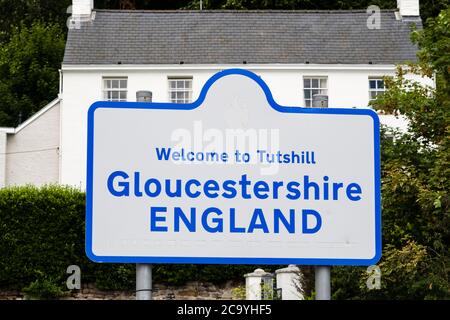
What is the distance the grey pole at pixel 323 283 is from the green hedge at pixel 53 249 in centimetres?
2839

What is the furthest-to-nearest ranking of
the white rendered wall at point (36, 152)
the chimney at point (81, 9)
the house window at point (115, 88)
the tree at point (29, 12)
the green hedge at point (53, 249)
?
the tree at point (29, 12) → the chimney at point (81, 9) → the house window at point (115, 88) → the white rendered wall at point (36, 152) → the green hedge at point (53, 249)

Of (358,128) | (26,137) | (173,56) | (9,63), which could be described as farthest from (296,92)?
(358,128)

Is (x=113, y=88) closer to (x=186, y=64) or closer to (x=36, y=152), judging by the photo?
(x=186, y=64)

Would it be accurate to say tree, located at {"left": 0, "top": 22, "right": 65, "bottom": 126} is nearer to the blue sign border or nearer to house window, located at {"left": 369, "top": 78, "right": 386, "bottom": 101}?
house window, located at {"left": 369, "top": 78, "right": 386, "bottom": 101}

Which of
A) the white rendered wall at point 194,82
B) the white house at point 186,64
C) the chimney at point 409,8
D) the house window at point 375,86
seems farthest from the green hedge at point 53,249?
the chimney at point 409,8

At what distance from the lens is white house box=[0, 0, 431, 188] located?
43219 mm

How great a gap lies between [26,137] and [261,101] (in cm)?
3679

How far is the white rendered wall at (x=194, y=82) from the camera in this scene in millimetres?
42844

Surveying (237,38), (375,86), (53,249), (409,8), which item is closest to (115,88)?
(237,38)

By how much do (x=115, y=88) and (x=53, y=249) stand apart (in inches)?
360

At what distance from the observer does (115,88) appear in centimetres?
4372

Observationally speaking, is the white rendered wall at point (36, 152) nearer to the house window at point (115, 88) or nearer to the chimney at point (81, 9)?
the house window at point (115, 88)
